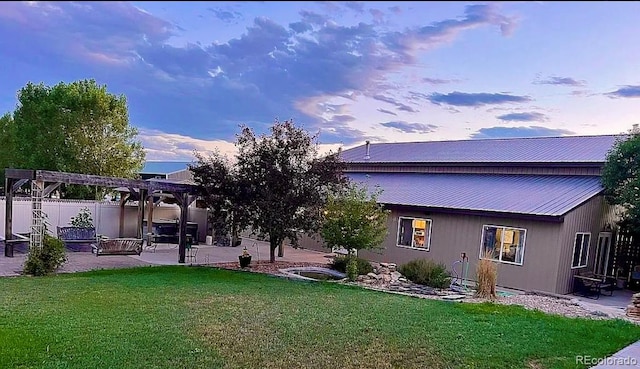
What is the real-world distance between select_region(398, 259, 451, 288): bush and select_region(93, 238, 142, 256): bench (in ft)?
27.0

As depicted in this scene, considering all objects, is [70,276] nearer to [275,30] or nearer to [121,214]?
[121,214]

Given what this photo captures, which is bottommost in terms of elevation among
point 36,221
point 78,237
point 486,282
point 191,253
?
point 191,253

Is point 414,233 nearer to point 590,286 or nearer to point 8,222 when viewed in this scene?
point 590,286

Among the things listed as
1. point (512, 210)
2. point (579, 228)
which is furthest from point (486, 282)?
point (579, 228)

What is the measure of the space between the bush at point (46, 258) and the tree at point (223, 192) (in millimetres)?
4253

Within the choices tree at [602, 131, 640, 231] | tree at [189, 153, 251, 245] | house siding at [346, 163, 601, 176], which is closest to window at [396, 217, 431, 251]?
house siding at [346, 163, 601, 176]

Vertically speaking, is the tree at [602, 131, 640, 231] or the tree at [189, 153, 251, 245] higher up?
the tree at [602, 131, 640, 231]

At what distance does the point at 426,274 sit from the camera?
518 inches

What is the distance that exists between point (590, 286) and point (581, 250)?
45.5 inches

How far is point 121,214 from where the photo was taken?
68.2 ft

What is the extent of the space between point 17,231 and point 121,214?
3.82m

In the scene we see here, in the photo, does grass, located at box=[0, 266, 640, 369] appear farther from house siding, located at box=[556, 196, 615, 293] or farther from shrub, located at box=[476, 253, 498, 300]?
house siding, located at box=[556, 196, 615, 293]

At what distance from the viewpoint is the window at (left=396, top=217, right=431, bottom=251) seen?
634 inches

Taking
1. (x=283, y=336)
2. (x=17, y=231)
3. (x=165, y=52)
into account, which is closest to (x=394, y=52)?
(x=165, y=52)
